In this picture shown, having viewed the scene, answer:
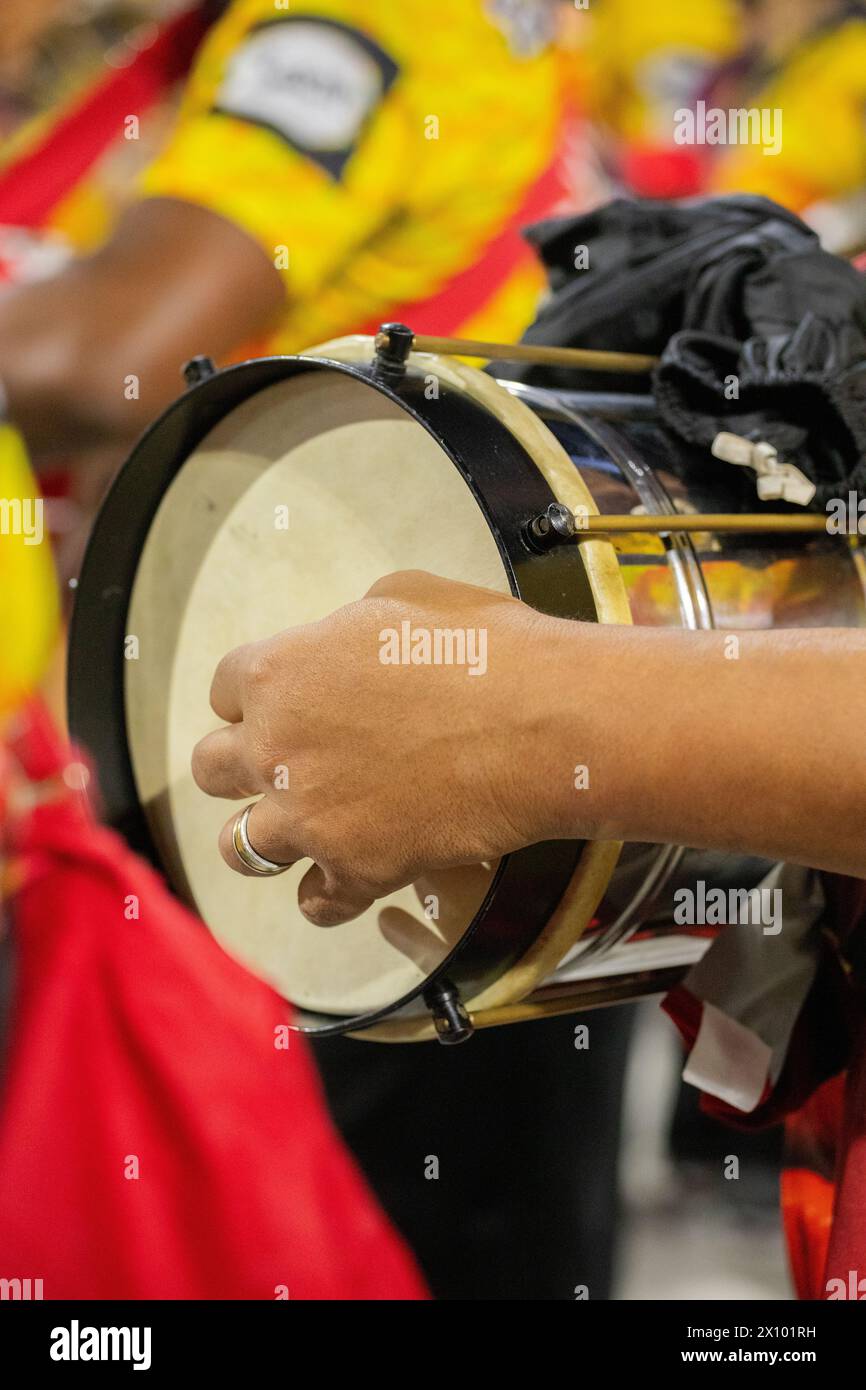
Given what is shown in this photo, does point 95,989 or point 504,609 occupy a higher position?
point 504,609

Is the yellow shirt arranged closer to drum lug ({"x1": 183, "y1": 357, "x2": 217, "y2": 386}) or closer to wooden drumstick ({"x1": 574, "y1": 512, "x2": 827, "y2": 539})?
drum lug ({"x1": 183, "y1": 357, "x2": 217, "y2": 386})

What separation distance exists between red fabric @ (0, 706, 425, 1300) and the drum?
25 centimetres

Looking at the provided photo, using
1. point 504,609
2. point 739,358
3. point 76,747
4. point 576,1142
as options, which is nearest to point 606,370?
point 739,358

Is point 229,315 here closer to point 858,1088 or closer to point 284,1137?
point 284,1137

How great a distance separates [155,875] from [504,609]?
417mm

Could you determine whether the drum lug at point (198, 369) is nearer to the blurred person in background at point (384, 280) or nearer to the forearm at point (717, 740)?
the forearm at point (717, 740)

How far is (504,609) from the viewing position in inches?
24.8

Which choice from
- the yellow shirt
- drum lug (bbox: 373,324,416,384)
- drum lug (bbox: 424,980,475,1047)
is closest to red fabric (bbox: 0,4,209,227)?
the yellow shirt

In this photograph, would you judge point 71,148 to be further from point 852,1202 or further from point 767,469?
point 852,1202

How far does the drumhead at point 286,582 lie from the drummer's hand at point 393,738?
6cm

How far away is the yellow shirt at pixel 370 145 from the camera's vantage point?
1.32 meters

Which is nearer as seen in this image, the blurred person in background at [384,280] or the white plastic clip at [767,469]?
the white plastic clip at [767,469]

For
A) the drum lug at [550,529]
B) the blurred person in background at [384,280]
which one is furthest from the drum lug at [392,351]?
the blurred person in background at [384,280]

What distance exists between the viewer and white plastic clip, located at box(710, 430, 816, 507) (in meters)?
0.76
